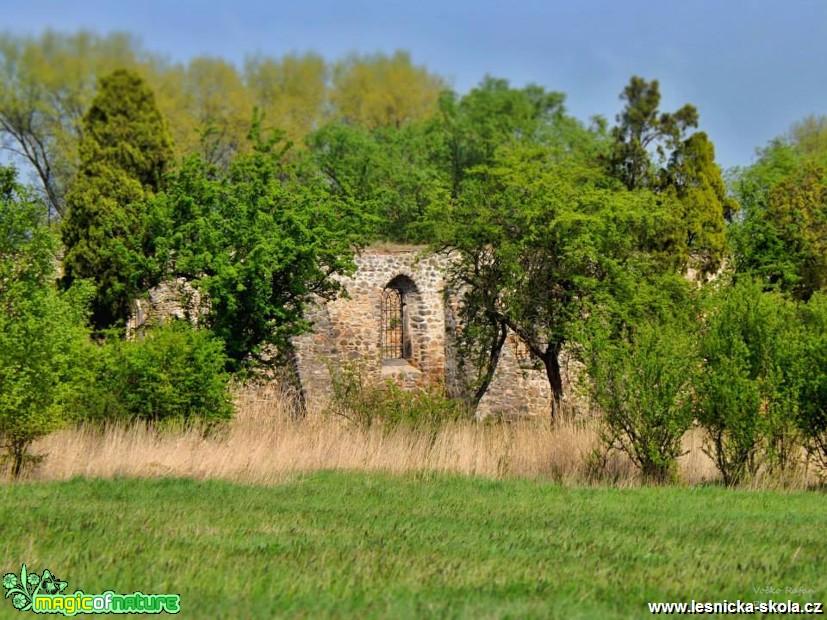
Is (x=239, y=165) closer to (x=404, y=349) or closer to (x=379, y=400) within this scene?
(x=379, y=400)

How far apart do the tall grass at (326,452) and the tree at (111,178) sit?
7.16 m

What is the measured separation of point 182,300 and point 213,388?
2959mm

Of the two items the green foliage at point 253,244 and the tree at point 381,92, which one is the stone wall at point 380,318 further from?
the tree at point 381,92

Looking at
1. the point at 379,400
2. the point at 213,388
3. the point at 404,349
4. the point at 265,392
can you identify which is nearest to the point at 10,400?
the point at 213,388

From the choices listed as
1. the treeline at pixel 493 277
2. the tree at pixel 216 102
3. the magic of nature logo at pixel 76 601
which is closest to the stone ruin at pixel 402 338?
the treeline at pixel 493 277

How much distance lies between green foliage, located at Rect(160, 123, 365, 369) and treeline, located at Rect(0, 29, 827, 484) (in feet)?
0.13

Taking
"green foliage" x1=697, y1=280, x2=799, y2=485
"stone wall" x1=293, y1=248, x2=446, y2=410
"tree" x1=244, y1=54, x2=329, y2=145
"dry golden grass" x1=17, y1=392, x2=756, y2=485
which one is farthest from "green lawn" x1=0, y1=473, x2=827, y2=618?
"tree" x1=244, y1=54, x2=329, y2=145

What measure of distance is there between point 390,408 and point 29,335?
6.23m

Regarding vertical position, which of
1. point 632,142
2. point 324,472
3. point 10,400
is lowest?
point 324,472

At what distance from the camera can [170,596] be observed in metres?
5.57

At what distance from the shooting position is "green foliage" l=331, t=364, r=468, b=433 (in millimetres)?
15664

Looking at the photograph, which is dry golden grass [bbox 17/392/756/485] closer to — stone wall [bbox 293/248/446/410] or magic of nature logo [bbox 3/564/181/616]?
magic of nature logo [bbox 3/564/181/616]

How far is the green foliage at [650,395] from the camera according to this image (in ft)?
42.2

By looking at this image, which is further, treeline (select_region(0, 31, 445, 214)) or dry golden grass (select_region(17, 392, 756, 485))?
treeline (select_region(0, 31, 445, 214))
